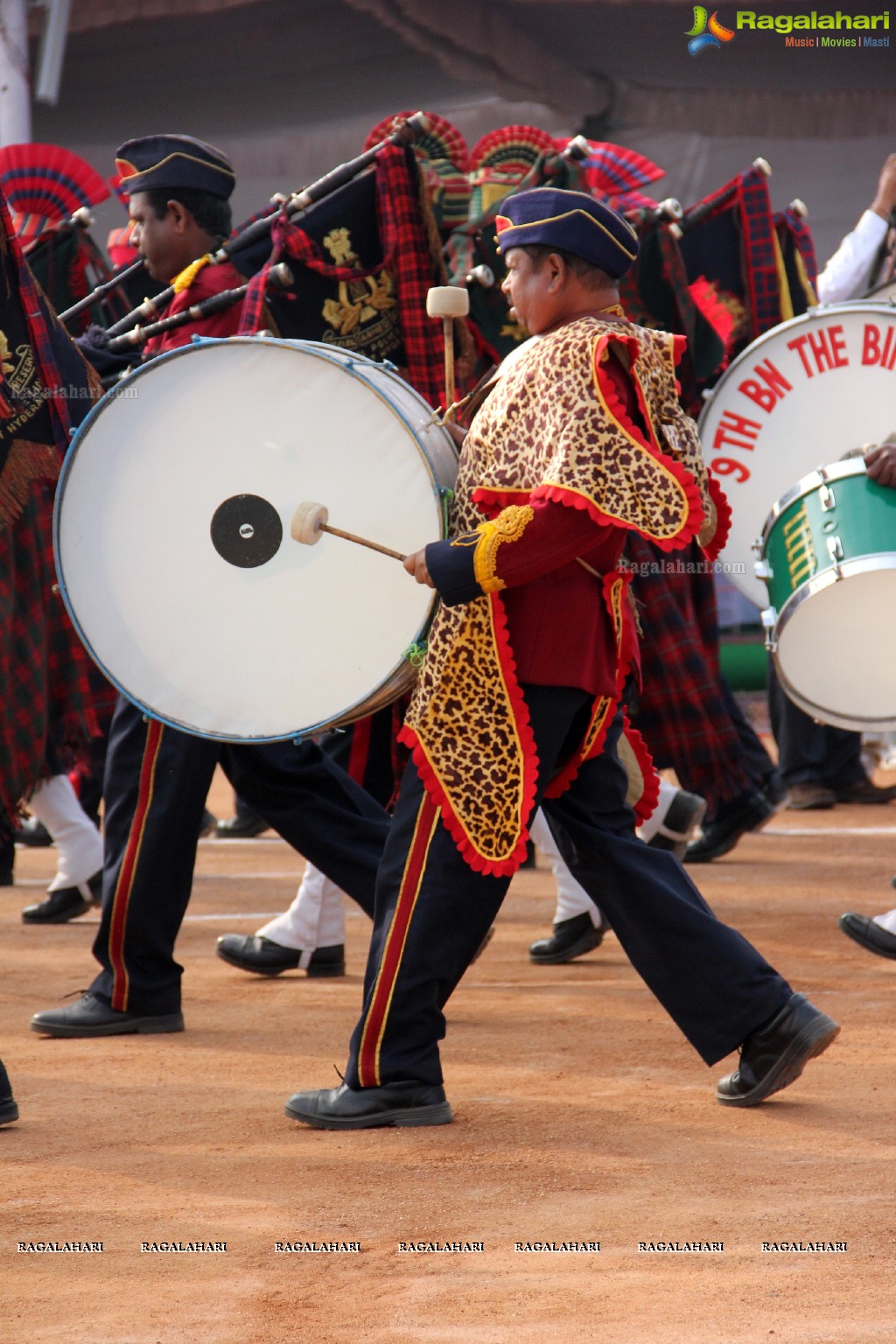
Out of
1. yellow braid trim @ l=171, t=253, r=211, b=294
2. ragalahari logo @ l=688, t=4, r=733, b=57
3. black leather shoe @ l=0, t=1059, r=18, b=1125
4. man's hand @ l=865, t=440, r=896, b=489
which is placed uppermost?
ragalahari logo @ l=688, t=4, r=733, b=57

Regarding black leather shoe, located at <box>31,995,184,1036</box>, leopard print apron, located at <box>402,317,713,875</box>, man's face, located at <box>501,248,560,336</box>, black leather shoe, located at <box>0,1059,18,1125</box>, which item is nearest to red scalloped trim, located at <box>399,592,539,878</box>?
leopard print apron, located at <box>402,317,713,875</box>

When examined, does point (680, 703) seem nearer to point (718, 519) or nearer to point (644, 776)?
point (644, 776)

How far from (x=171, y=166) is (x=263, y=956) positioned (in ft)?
6.34

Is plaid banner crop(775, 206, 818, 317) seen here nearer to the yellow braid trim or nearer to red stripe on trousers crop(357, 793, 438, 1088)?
the yellow braid trim

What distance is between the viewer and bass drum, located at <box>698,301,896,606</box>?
14.8ft

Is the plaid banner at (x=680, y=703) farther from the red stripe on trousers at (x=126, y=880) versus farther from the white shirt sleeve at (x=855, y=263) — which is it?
the red stripe on trousers at (x=126, y=880)

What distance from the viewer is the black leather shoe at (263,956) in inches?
175

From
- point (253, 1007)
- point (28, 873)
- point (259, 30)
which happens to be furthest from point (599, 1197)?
point (259, 30)

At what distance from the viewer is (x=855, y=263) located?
600cm

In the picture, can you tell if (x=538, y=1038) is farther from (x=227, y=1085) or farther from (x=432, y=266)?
(x=432, y=266)

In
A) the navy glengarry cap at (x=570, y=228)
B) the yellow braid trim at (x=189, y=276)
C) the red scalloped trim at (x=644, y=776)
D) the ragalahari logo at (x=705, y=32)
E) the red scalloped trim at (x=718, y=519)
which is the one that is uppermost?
the ragalahari logo at (x=705, y=32)

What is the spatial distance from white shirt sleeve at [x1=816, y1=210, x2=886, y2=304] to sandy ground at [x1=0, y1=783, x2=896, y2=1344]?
2.45 m

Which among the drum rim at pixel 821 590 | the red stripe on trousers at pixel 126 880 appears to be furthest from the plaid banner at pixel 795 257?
the red stripe on trousers at pixel 126 880

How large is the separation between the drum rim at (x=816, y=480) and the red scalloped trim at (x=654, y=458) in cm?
112
